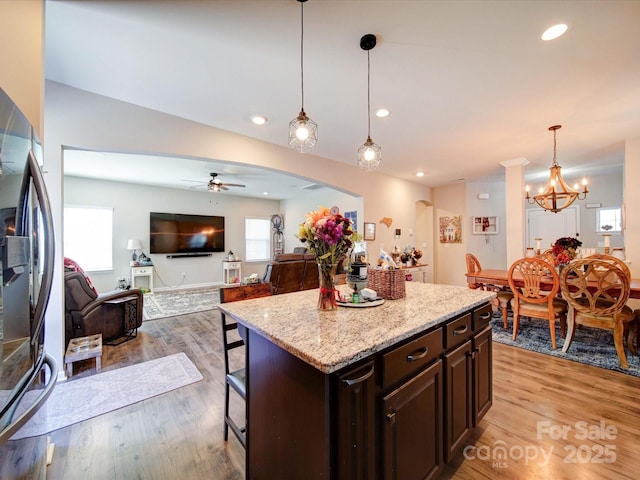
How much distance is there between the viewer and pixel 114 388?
246 centimetres

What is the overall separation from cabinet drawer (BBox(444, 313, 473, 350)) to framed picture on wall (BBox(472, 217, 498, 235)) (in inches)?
219

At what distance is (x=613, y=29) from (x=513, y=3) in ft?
2.77

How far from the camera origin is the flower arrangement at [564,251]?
327 cm

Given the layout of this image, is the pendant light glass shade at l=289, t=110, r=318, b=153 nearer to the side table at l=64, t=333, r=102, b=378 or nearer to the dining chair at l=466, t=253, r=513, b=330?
the dining chair at l=466, t=253, r=513, b=330

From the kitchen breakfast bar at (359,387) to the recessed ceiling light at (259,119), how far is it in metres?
2.26

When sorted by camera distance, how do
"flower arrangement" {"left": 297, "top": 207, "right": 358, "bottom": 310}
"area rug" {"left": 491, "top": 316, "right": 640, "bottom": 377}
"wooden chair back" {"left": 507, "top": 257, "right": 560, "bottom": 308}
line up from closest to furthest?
"flower arrangement" {"left": 297, "top": 207, "right": 358, "bottom": 310} < "area rug" {"left": 491, "top": 316, "right": 640, "bottom": 377} < "wooden chair back" {"left": 507, "top": 257, "right": 560, "bottom": 308}

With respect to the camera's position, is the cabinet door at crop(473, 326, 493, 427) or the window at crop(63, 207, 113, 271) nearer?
the cabinet door at crop(473, 326, 493, 427)

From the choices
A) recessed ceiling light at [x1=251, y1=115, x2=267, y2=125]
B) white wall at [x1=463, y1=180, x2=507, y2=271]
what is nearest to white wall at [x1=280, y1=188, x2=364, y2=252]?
white wall at [x1=463, y1=180, x2=507, y2=271]

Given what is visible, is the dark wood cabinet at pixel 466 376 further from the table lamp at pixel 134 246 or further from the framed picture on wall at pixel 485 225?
the table lamp at pixel 134 246

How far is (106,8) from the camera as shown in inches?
64.5

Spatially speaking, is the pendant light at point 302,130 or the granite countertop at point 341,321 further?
the pendant light at point 302,130

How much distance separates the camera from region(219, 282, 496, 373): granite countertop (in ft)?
3.24

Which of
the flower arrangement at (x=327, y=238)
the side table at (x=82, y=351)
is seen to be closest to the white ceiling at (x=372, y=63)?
the flower arrangement at (x=327, y=238)

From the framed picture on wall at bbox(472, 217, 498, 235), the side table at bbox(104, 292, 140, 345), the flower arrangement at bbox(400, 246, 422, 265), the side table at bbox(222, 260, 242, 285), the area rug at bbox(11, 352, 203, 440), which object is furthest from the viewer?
the side table at bbox(222, 260, 242, 285)
